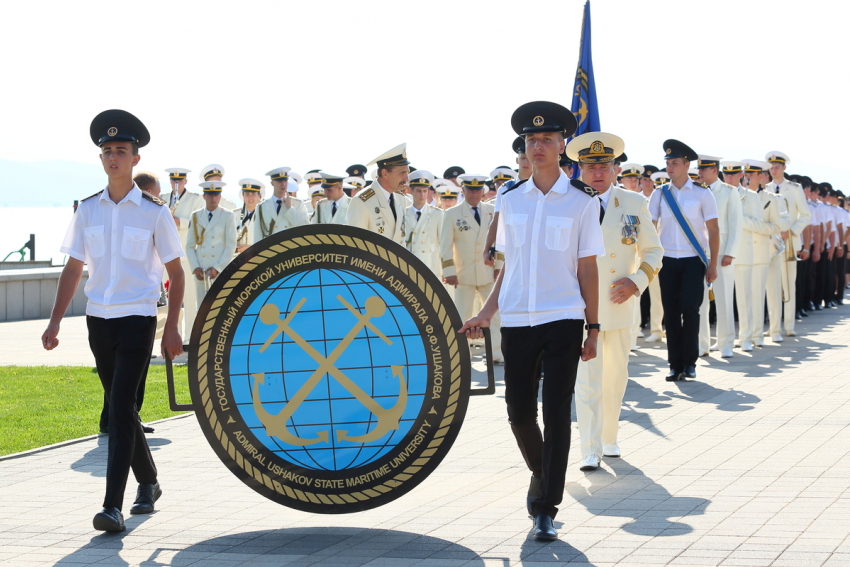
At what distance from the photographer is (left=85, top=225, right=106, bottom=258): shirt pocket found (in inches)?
223

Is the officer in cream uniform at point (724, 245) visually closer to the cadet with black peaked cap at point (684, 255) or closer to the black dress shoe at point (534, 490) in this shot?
the cadet with black peaked cap at point (684, 255)

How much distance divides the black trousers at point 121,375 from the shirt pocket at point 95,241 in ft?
1.12

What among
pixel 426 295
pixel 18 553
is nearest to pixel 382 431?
pixel 426 295

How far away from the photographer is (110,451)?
5.48 meters

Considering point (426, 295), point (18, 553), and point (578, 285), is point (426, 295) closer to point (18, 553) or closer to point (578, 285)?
point (578, 285)

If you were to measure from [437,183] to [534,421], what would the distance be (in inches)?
522

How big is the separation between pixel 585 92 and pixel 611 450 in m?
4.94

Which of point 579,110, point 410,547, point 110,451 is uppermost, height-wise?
point 579,110

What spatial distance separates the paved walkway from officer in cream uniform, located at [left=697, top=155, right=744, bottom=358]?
14.0ft

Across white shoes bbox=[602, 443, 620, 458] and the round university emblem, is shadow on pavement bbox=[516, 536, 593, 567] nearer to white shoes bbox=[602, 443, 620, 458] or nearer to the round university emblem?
the round university emblem

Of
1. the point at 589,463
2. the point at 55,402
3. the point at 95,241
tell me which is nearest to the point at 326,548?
the point at 95,241

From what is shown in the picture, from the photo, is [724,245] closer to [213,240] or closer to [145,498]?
[213,240]

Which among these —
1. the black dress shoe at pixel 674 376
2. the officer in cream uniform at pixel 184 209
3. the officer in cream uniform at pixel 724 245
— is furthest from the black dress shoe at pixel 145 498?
the officer in cream uniform at pixel 184 209

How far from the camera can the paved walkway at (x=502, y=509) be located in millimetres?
4852
